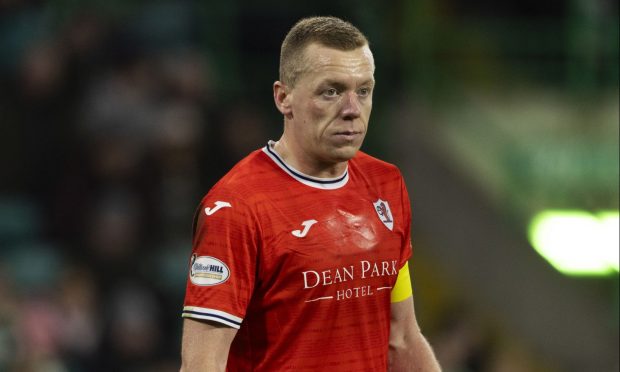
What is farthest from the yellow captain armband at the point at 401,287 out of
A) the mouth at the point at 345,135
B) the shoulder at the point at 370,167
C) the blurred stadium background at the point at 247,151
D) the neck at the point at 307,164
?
the blurred stadium background at the point at 247,151

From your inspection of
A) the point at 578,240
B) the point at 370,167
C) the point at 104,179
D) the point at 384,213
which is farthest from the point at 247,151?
the point at 384,213

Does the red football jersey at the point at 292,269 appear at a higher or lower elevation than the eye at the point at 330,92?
lower

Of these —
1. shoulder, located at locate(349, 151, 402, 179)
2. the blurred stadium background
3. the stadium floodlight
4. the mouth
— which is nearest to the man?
the mouth

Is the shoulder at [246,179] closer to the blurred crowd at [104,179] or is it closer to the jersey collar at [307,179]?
the jersey collar at [307,179]

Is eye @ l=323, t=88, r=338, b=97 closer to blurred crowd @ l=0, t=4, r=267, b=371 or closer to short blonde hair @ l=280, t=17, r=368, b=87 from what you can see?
short blonde hair @ l=280, t=17, r=368, b=87

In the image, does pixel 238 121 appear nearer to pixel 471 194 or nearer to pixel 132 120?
pixel 132 120

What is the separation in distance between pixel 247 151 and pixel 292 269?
6.13 metres

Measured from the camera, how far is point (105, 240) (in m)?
9.30

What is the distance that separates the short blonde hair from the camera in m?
3.73

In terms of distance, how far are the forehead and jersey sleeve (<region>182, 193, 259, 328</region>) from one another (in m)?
0.47

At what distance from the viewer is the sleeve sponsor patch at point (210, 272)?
3561mm

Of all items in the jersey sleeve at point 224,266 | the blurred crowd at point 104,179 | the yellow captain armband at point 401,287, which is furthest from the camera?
the blurred crowd at point 104,179

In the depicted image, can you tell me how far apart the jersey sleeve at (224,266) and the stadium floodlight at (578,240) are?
5506 millimetres

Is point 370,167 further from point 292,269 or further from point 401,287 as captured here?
point 292,269
